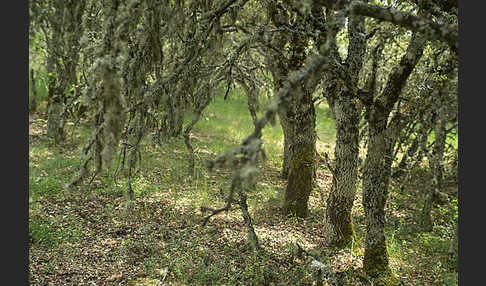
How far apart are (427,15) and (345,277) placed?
364 cm

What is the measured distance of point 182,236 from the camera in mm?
6770

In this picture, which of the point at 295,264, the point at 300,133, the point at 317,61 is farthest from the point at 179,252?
the point at 317,61

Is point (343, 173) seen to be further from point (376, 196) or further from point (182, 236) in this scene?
point (182, 236)

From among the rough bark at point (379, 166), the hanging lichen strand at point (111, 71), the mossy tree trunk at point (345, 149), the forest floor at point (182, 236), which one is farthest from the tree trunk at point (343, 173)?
the hanging lichen strand at point (111, 71)

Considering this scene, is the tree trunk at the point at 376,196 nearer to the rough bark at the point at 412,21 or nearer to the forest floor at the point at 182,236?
the forest floor at the point at 182,236

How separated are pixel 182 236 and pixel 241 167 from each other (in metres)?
4.54

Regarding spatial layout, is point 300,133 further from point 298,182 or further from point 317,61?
point 317,61

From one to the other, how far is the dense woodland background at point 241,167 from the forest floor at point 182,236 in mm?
32

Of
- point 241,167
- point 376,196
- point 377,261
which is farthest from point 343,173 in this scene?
point 241,167

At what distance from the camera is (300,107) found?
298 inches

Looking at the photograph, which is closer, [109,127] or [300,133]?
[109,127]

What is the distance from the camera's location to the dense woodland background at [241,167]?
10.7 ft

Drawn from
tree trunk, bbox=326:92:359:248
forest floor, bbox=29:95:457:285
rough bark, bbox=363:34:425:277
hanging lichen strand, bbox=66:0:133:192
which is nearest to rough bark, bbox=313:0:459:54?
rough bark, bbox=363:34:425:277

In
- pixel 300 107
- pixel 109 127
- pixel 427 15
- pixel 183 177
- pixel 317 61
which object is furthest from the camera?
pixel 183 177
